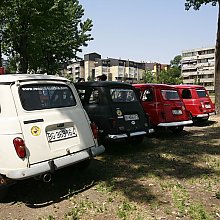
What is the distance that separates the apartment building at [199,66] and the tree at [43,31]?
104101 mm

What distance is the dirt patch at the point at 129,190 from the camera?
178 inches

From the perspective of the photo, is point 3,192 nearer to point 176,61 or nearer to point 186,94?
point 186,94

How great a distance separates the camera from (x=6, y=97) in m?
4.88

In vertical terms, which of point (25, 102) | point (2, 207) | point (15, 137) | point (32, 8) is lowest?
point (2, 207)

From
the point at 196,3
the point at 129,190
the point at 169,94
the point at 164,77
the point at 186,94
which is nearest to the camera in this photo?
the point at 129,190

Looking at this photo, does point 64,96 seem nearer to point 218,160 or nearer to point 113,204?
point 113,204

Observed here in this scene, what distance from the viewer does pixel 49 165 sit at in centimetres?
477

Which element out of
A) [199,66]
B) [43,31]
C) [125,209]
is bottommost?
[125,209]

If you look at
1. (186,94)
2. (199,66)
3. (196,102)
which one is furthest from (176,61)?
(196,102)

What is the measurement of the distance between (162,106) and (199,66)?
134129 millimetres

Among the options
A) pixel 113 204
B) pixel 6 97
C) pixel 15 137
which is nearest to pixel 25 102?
pixel 6 97

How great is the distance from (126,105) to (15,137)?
13.1 ft

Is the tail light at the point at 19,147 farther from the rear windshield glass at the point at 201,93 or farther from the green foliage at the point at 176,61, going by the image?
the green foliage at the point at 176,61

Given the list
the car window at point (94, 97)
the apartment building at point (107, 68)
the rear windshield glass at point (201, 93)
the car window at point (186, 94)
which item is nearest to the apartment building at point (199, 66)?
the apartment building at point (107, 68)
